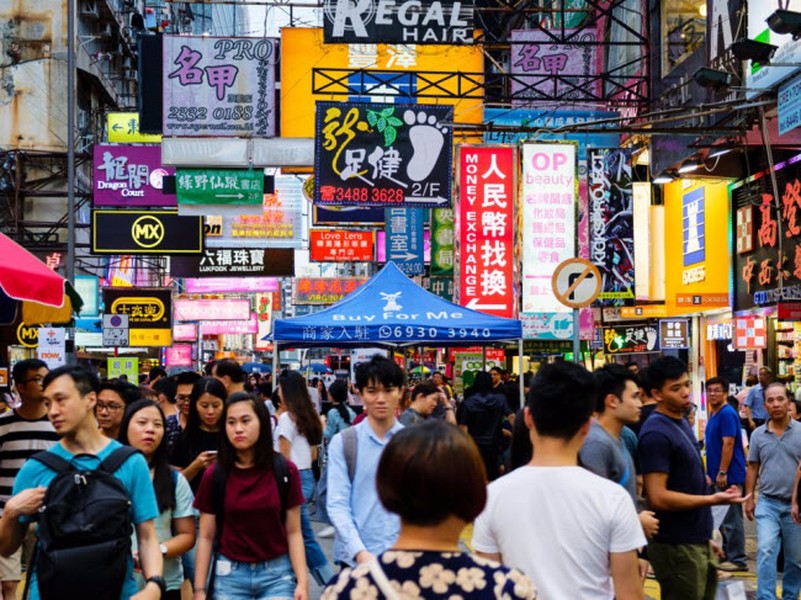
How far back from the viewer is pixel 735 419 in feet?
37.8

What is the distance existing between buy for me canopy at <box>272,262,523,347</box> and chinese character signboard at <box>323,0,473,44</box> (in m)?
5.39

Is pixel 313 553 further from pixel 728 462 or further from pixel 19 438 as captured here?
pixel 728 462

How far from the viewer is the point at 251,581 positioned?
5.71m

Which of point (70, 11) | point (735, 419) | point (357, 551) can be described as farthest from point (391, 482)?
point (70, 11)

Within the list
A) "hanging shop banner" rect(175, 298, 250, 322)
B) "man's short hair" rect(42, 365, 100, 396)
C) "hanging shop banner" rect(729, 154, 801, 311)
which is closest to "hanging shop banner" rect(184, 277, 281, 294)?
"hanging shop banner" rect(175, 298, 250, 322)

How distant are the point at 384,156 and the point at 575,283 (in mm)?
6710

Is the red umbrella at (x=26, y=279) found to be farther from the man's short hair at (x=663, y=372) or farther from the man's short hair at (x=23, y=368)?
the man's short hair at (x=663, y=372)

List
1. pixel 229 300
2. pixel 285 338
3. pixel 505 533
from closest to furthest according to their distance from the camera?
pixel 505 533
pixel 285 338
pixel 229 300

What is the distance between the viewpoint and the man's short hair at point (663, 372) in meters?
6.10

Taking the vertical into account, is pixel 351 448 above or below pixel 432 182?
below

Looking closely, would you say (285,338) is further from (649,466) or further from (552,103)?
(552,103)

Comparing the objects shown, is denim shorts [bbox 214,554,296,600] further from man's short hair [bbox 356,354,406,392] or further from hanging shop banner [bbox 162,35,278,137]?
hanging shop banner [bbox 162,35,278,137]

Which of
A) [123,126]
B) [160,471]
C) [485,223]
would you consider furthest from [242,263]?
[160,471]

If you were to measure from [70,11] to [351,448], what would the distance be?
18875 millimetres
